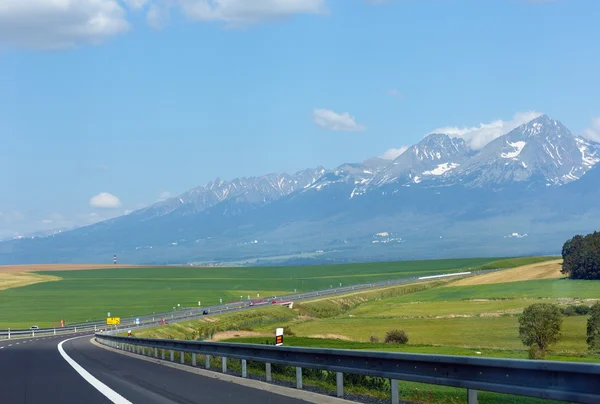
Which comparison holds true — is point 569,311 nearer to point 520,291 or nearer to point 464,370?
point 520,291

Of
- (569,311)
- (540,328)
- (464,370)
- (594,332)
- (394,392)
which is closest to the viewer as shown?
(464,370)

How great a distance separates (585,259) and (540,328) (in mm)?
45641

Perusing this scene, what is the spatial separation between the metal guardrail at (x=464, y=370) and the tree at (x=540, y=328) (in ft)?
61.9

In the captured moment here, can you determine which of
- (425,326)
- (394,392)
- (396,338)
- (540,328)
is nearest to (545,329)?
(540,328)

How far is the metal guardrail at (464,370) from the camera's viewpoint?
10141 millimetres

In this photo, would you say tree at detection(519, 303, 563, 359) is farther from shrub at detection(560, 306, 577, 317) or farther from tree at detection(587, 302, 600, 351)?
shrub at detection(560, 306, 577, 317)

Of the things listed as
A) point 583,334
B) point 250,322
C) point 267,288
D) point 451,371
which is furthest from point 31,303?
point 451,371

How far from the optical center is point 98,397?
1703 centimetres

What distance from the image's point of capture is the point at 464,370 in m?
12.5

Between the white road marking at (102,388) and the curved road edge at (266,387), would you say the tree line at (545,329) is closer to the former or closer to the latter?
the curved road edge at (266,387)

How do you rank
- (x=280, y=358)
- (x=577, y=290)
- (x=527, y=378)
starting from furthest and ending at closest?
(x=577, y=290), (x=280, y=358), (x=527, y=378)

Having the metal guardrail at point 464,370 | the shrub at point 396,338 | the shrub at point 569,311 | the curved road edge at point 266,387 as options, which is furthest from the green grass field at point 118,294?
the metal guardrail at point 464,370

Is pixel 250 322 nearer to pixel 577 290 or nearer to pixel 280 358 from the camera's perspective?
pixel 577 290

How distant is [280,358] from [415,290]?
9623 centimetres
